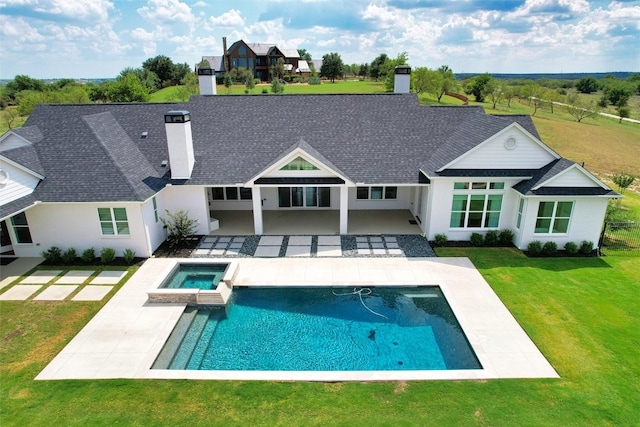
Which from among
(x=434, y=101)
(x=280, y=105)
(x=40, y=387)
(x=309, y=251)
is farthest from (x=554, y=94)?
(x=40, y=387)

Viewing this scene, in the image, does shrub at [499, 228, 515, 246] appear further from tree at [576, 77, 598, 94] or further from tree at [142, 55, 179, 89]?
tree at [576, 77, 598, 94]

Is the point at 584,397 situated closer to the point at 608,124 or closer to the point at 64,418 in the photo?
the point at 64,418

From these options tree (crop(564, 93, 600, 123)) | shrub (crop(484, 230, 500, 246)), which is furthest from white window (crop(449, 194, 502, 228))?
tree (crop(564, 93, 600, 123))

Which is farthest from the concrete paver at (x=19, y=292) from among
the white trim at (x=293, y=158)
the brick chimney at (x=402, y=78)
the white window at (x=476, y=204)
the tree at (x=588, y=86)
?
the tree at (x=588, y=86)

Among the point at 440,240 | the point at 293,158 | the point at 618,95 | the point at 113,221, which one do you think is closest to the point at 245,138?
the point at 293,158

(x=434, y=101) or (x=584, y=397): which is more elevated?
(x=434, y=101)

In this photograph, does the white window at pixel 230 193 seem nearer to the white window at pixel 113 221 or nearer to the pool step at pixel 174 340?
the white window at pixel 113 221
